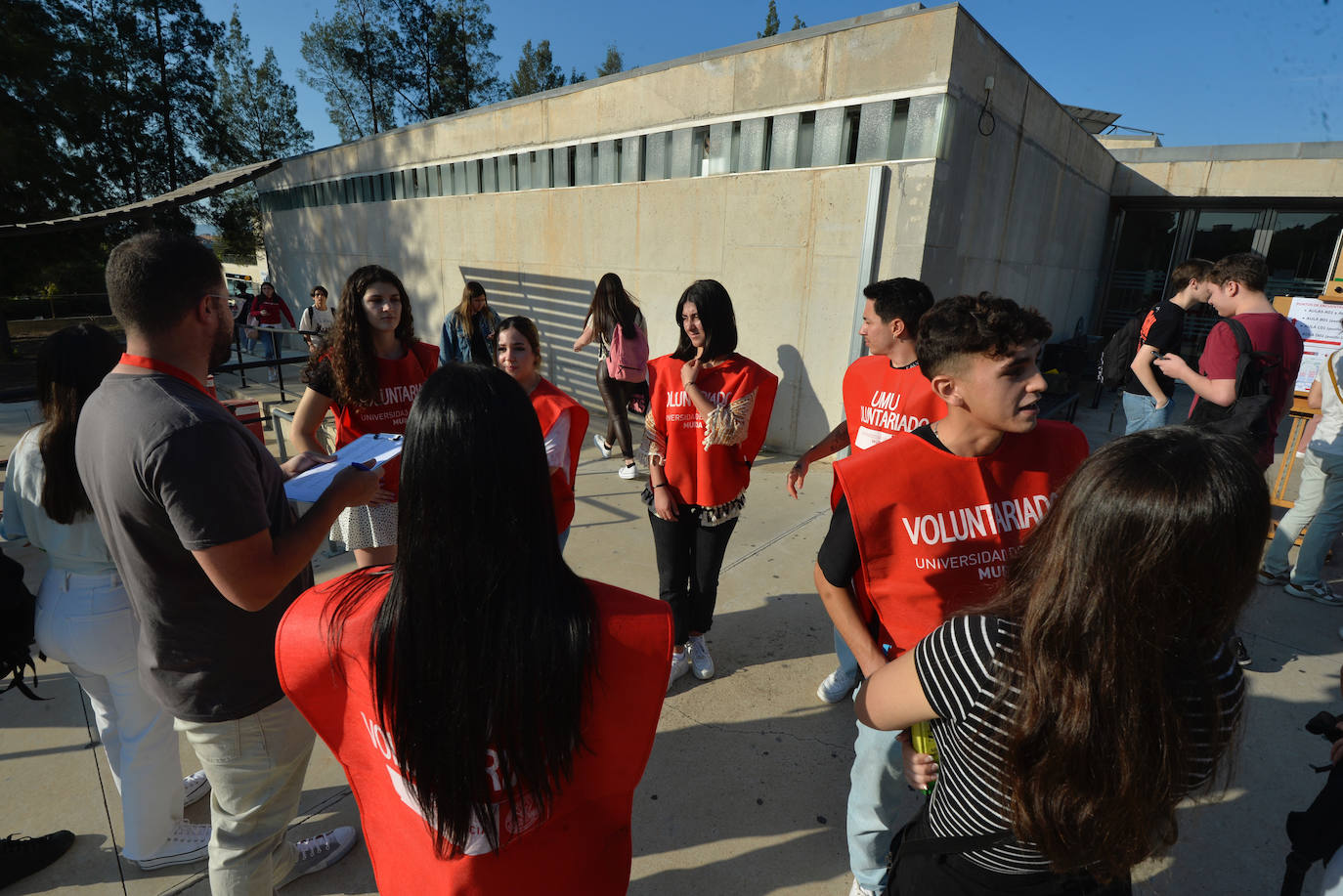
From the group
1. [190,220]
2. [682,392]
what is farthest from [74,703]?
[190,220]

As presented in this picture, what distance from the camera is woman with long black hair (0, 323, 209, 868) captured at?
1858mm

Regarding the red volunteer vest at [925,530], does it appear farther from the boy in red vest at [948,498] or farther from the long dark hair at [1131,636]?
the long dark hair at [1131,636]

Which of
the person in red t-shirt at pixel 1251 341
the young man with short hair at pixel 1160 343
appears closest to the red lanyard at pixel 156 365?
the person in red t-shirt at pixel 1251 341

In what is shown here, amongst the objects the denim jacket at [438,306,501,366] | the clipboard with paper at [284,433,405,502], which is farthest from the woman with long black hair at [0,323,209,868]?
the denim jacket at [438,306,501,366]

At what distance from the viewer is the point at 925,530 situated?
1.68 metres

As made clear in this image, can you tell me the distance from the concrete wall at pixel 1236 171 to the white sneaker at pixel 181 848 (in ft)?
51.2

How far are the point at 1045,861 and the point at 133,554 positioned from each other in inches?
79.4

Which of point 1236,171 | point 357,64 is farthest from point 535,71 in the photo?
point 1236,171

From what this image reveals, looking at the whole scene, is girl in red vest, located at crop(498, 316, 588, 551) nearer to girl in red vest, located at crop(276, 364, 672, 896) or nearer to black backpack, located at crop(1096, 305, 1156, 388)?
girl in red vest, located at crop(276, 364, 672, 896)

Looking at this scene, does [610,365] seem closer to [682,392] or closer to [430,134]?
[682,392]

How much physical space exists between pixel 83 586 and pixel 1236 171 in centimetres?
1575

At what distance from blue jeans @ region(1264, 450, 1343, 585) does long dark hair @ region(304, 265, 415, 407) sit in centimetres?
516

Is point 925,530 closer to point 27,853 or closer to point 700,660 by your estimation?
point 700,660

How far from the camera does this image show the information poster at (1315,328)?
15.5 feet
